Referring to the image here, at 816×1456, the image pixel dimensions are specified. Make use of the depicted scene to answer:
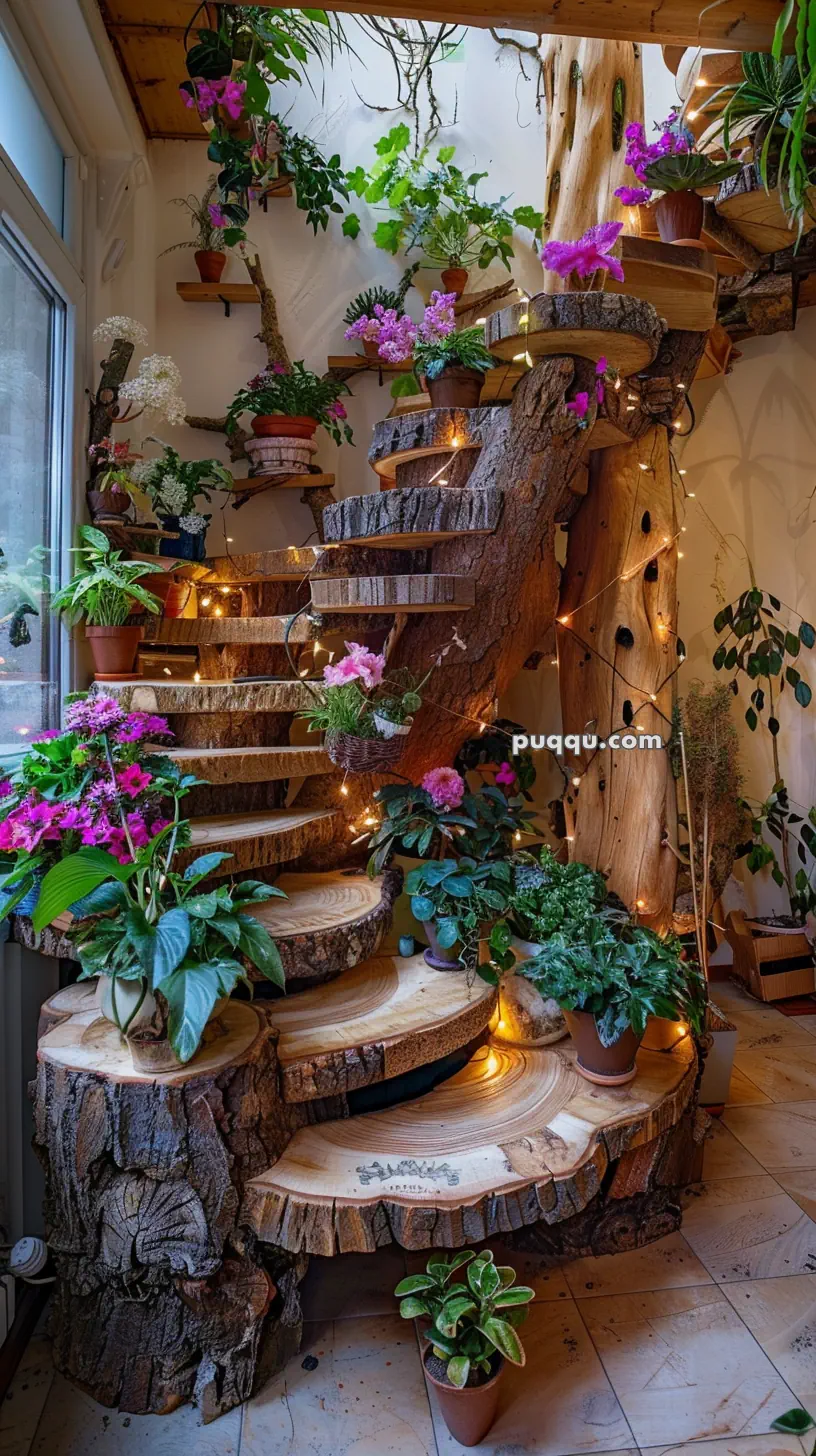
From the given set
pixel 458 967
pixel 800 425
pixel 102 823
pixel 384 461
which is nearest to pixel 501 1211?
pixel 458 967

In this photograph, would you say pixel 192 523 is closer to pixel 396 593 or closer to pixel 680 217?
pixel 396 593

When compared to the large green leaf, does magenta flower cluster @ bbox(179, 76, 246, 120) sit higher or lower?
higher

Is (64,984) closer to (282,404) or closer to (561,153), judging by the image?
(282,404)

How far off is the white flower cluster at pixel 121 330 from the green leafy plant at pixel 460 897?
181 centimetres

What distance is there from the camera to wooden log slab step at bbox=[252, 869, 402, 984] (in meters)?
1.92

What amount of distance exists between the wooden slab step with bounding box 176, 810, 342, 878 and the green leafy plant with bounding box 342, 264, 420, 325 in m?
2.04

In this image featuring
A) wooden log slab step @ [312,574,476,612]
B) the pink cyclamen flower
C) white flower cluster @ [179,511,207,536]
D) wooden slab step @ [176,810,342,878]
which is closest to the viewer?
wooden slab step @ [176,810,342,878]

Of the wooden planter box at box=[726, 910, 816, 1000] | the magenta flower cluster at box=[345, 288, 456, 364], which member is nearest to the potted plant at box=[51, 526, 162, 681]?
the magenta flower cluster at box=[345, 288, 456, 364]

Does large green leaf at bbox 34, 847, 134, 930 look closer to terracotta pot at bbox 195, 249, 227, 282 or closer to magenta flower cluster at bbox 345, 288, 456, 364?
magenta flower cluster at bbox 345, 288, 456, 364

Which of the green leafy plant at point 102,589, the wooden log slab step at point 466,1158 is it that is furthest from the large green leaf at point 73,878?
the green leafy plant at point 102,589

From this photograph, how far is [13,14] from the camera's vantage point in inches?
81.1

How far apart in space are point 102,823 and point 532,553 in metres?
1.42

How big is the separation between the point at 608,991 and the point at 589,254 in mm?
1850

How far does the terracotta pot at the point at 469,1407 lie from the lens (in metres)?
1.46
